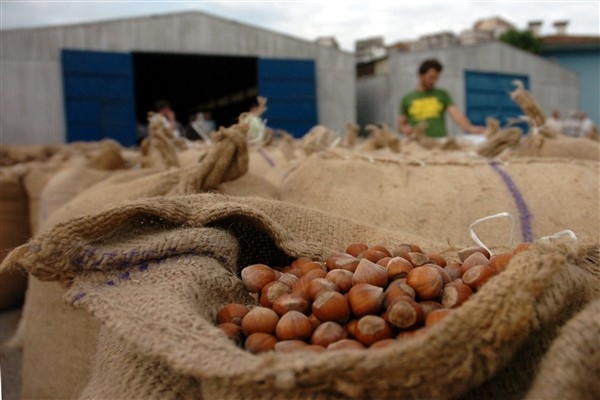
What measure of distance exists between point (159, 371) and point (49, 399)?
1347 millimetres

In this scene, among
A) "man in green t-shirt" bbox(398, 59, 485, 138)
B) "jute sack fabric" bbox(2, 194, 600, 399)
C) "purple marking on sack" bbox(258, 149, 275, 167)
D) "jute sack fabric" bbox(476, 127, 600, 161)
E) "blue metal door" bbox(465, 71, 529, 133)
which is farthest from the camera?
"blue metal door" bbox(465, 71, 529, 133)

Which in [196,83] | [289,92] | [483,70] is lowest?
[289,92]

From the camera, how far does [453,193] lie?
7.00 ft

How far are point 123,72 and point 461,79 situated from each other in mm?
8695

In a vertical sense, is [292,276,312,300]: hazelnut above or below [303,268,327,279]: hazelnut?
below

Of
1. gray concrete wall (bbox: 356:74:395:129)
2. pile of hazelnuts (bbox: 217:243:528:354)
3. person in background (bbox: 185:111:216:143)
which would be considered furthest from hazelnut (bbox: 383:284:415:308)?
gray concrete wall (bbox: 356:74:395:129)

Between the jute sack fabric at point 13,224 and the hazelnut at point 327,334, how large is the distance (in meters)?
2.60

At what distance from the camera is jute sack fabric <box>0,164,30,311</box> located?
3.15 metres

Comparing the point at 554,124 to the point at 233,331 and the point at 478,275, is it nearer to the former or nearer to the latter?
the point at 478,275

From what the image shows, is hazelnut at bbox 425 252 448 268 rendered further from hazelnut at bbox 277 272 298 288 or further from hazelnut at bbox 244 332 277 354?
hazelnut at bbox 244 332 277 354

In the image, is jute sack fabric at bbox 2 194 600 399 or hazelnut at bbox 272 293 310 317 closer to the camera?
jute sack fabric at bbox 2 194 600 399

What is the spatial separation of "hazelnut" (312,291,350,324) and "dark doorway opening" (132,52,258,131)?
1364 cm

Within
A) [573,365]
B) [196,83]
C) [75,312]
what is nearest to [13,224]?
[75,312]

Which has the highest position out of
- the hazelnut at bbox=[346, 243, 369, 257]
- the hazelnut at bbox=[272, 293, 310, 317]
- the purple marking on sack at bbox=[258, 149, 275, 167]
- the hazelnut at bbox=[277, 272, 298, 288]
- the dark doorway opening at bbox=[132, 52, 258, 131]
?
the dark doorway opening at bbox=[132, 52, 258, 131]
